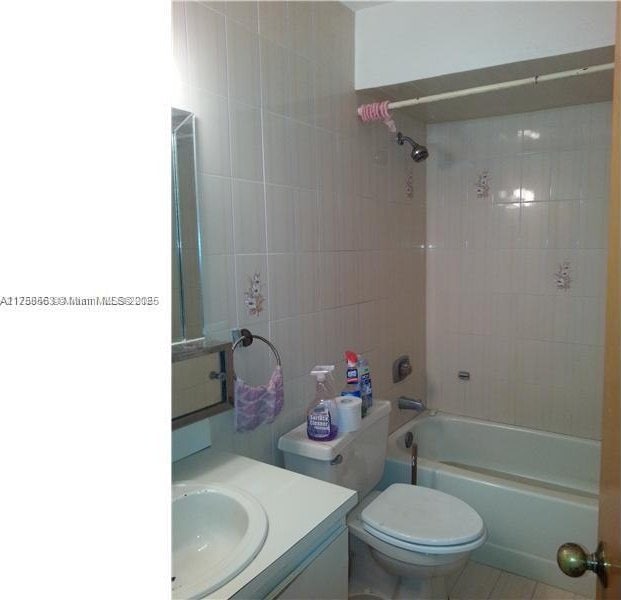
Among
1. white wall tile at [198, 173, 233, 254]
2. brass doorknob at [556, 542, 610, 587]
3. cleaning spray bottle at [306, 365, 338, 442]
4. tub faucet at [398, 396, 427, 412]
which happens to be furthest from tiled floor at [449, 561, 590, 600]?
white wall tile at [198, 173, 233, 254]

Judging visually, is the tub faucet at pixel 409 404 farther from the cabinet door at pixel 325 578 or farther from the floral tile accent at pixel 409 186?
the cabinet door at pixel 325 578

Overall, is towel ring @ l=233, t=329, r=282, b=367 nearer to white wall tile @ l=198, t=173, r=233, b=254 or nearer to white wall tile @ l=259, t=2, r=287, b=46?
white wall tile @ l=198, t=173, r=233, b=254

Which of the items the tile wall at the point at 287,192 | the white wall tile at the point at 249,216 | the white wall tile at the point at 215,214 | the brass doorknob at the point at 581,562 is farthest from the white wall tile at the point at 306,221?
the brass doorknob at the point at 581,562

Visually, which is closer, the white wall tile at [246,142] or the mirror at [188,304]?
the mirror at [188,304]

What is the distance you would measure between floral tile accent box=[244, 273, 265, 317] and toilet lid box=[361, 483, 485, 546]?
2.43ft

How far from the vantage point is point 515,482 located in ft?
6.30

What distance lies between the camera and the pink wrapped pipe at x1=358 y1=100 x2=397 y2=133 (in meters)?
1.80

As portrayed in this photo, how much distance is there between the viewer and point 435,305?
2594mm

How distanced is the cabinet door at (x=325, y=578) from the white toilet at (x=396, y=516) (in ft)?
1.15

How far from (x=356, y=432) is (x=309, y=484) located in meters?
0.42

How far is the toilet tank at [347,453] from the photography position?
140cm

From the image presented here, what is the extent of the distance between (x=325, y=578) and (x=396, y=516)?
59 centimetres
